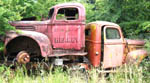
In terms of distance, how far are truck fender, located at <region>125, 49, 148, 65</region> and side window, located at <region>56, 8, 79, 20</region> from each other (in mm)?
2166

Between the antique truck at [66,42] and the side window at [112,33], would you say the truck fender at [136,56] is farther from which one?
the side window at [112,33]

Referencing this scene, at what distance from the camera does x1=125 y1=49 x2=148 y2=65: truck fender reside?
5848 mm

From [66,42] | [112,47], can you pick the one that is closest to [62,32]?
[66,42]

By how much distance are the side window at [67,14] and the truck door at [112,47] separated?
3.63 feet

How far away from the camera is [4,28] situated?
4.84 meters

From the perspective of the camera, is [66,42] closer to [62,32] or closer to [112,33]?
[62,32]

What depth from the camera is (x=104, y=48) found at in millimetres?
5902

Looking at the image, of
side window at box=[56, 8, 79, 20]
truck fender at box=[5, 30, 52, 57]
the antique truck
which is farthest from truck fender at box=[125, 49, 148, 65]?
truck fender at box=[5, 30, 52, 57]

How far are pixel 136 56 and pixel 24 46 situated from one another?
3546 mm

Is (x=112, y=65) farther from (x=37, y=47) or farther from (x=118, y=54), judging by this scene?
(x=37, y=47)

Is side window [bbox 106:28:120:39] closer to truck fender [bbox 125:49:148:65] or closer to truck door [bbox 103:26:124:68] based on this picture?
truck door [bbox 103:26:124:68]

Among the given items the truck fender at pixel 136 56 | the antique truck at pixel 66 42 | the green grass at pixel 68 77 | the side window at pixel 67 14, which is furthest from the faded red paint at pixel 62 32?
the truck fender at pixel 136 56

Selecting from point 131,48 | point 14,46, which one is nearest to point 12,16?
point 14,46

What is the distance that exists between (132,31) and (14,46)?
195 inches
